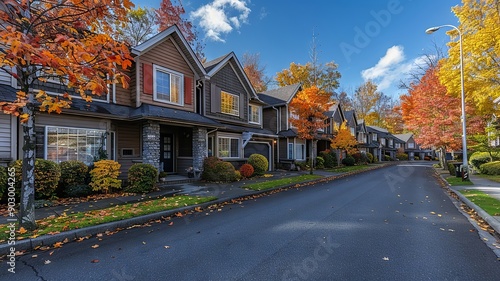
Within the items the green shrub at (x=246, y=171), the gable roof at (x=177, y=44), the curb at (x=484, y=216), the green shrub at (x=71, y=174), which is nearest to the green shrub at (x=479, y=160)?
the curb at (x=484, y=216)

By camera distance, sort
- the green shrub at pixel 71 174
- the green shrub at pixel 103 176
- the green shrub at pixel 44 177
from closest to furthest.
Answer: the green shrub at pixel 44 177 → the green shrub at pixel 71 174 → the green shrub at pixel 103 176

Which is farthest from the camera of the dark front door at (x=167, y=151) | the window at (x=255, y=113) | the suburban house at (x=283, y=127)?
the suburban house at (x=283, y=127)

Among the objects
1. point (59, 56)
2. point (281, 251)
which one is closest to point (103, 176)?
point (59, 56)

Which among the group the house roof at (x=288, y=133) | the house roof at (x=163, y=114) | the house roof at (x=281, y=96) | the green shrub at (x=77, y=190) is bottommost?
the green shrub at (x=77, y=190)

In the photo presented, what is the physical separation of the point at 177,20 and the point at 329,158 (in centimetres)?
2207

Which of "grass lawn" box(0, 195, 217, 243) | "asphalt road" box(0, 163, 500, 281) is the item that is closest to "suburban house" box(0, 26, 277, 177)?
"grass lawn" box(0, 195, 217, 243)

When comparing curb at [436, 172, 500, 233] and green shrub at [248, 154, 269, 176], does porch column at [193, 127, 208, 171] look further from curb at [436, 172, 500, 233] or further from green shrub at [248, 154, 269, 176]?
curb at [436, 172, 500, 233]

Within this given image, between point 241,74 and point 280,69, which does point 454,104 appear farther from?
point 280,69

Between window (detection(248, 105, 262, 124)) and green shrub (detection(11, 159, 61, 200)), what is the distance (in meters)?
13.7

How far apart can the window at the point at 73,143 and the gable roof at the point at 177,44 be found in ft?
13.8

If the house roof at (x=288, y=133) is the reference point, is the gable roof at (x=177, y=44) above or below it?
above

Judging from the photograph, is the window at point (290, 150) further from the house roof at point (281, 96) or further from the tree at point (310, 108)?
the tree at point (310, 108)

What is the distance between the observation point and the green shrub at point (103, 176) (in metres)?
9.22

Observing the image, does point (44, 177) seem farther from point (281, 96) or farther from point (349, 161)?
point (349, 161)
